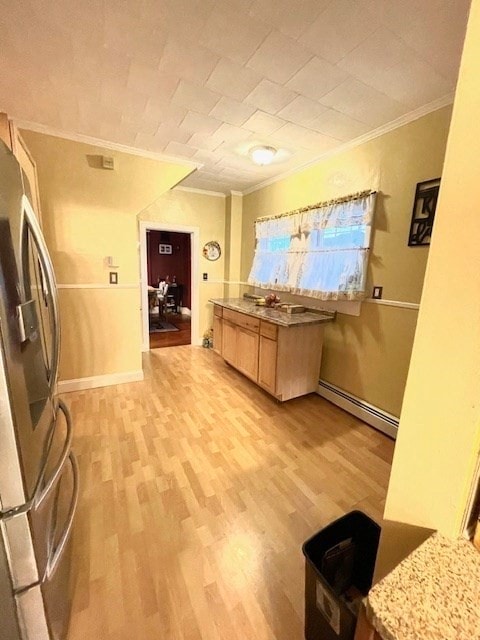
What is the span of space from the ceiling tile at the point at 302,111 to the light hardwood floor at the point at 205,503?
2.50 meters

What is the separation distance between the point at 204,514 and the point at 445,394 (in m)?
1.45

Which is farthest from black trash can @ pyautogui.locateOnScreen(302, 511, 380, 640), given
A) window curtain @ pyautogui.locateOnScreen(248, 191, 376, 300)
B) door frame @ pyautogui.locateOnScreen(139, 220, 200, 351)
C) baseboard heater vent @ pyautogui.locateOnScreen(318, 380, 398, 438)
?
door frame @ pyautogui.locateOnScreen(139, 220, 200, 351)

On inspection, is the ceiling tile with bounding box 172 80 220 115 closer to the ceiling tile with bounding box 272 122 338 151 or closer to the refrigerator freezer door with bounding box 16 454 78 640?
the ceiling tile with bounding box 272 122 338 151

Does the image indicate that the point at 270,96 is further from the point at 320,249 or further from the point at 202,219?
the point at 202,219

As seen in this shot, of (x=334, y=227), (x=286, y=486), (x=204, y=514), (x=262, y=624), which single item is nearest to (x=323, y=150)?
(x=334, y=227)

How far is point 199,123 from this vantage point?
7.02ft

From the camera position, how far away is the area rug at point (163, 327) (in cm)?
545

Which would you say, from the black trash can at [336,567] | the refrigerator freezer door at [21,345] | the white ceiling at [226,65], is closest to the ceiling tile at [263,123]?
the white ceiling at [226,65]

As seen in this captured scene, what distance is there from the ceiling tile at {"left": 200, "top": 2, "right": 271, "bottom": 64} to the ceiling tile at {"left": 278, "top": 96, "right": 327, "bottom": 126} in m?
0.54

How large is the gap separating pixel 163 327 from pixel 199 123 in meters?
4.20

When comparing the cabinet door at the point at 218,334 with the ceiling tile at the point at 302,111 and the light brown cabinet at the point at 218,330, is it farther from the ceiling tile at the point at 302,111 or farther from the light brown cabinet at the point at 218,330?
the ceiling tile at the point at 302,111

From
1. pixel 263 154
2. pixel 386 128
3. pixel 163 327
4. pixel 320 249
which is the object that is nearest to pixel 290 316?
pixel 320 249

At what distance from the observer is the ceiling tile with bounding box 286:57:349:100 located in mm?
1496

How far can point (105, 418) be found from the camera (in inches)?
94.0
